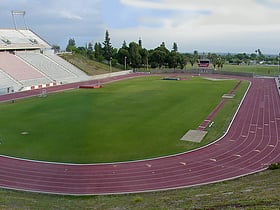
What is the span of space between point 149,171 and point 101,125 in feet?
36.6

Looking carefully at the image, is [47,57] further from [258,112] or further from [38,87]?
[258,112]

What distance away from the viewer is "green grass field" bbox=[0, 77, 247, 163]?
20.8 meters

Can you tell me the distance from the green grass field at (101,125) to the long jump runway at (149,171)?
3.87ft

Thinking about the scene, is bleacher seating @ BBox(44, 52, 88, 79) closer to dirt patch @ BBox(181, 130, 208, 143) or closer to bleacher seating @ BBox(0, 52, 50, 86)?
bleacher seating @ BBox(0, 52, 50, 86)

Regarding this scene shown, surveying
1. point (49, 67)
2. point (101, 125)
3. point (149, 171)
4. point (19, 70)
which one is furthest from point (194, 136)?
point (49, 67)

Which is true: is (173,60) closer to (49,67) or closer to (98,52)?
(98,52)

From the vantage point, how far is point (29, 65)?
6475 centimetres

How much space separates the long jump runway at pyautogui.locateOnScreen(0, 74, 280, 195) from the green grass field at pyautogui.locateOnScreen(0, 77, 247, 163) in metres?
1.18

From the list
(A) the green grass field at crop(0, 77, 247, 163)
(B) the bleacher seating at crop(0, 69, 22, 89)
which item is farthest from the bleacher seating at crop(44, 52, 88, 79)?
(A) the green grass field at crop(0, 77, 247, 163)

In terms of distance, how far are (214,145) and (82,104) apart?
21185 millimetres

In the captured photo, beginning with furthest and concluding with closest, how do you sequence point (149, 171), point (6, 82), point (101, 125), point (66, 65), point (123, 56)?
point (123, 56) → point (66, 65) → point (6, 82) → point (101, 125) → point (149, 171)

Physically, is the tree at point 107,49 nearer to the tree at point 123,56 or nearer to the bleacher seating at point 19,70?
the tree at point 123,56

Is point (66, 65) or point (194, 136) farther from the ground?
point (66, 65)

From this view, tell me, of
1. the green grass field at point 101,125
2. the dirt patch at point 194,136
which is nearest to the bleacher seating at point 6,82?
the green grass field at point 101,125
